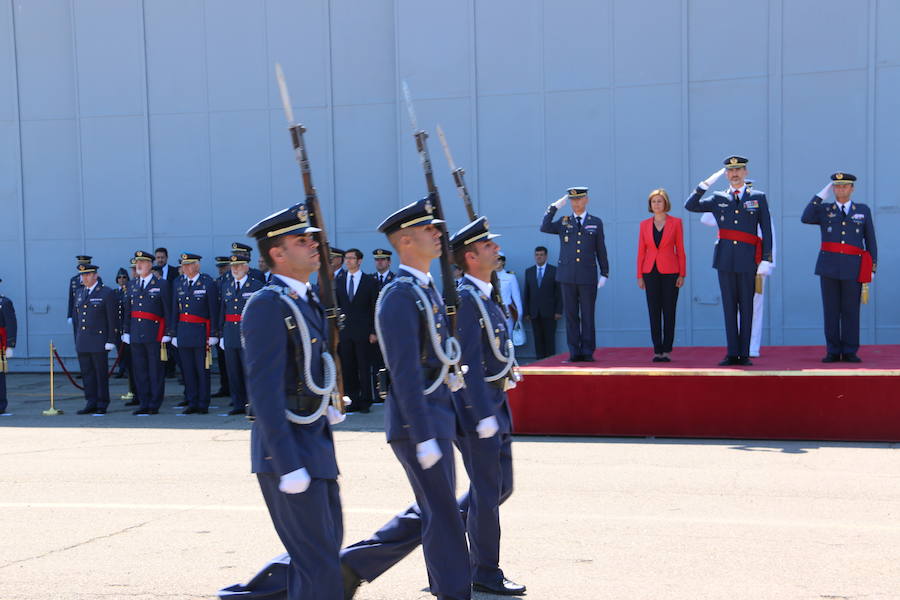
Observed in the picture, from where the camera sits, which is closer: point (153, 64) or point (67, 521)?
point (67, 521)

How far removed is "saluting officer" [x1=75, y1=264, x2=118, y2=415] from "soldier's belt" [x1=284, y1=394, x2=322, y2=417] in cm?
980

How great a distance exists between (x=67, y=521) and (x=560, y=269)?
19.1 ft

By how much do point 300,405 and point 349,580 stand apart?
981 millimetres

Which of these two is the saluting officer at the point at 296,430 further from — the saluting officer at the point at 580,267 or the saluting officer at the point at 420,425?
the saluting officer at the point at 580,267

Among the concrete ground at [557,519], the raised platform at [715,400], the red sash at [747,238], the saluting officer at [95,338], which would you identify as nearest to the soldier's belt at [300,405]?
the concrete ground at [557,519]

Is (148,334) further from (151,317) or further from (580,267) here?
(580,267)

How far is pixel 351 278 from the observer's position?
12492 mm

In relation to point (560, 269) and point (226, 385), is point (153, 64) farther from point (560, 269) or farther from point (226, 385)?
point (560, 269)

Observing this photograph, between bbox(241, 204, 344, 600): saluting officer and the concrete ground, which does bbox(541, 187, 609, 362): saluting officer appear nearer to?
the concrete ground

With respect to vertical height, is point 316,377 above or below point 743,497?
above

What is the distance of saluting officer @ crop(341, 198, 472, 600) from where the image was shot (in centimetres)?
393

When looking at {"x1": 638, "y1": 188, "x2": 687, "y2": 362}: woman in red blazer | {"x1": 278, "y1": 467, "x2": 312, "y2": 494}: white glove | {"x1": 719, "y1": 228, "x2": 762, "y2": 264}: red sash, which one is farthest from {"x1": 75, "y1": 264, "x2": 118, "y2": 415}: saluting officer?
{"x1": 278, "y1": 467, "x2": 312, "y2": 494}: white glove

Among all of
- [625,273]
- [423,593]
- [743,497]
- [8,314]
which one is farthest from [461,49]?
[423,593]

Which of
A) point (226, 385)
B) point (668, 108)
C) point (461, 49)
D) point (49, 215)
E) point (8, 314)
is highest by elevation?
point (461, 49)
